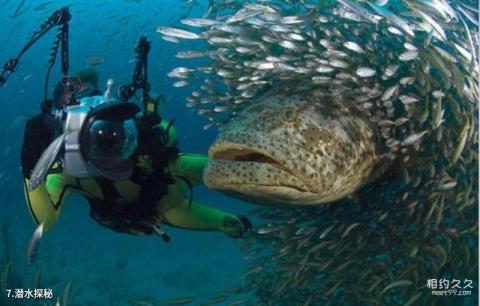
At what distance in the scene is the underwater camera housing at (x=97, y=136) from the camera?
4.16 meters

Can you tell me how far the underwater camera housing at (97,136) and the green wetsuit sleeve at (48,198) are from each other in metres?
1.12

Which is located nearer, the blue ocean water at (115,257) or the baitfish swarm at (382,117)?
the baitfish swarm at (382,117)

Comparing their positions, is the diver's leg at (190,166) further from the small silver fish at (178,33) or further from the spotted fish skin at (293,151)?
the small silver fish at (178,33)

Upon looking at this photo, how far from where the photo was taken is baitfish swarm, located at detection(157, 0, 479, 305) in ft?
16.0

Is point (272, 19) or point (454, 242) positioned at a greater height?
point (272, 19)

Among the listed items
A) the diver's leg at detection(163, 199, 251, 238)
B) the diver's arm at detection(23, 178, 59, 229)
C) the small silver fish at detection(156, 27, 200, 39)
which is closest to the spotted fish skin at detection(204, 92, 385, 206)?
the small silver fish at detection(156, 27, 200, 39)

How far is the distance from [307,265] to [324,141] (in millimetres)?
1742

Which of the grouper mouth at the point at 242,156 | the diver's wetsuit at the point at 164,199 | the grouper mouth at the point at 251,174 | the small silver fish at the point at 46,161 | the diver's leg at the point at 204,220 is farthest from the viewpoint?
the diver's leg at the point at 204,220

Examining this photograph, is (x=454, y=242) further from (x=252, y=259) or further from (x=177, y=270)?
(x=177, y=270)

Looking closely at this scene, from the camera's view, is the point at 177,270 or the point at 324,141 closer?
the point at 324,141

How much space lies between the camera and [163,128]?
540cm

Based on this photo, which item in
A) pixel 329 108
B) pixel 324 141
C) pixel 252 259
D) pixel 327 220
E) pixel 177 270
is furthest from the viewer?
→ pixel 177 270

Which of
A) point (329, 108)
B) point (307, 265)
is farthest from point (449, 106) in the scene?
point (307, 265)

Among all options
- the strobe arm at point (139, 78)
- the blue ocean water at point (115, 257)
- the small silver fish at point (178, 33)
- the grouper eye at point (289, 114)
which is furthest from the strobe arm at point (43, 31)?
the blue ocean water at point (115, 257)
